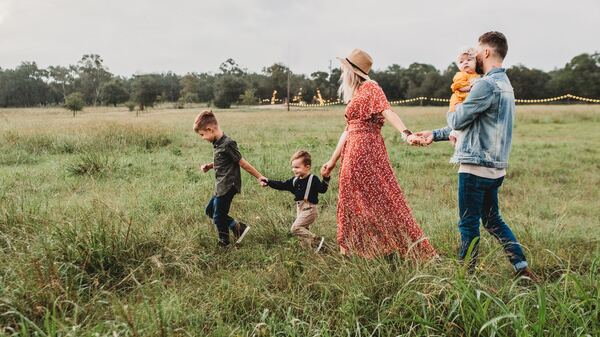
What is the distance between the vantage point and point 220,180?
4.59 m

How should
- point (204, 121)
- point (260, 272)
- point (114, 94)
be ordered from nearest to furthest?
1. point (260, 272)
2. point (204, 121)
3. point (114, 94)

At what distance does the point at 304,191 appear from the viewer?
4.54 meters

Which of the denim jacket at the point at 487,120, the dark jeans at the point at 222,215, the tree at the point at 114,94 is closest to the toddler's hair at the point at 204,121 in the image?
the dark jeans at the point at 222,215

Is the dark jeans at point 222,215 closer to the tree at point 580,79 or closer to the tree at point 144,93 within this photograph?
the tree at point 144,93

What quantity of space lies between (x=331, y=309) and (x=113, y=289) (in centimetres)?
179

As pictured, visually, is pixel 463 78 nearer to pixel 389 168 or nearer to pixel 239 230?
pixel 389 168

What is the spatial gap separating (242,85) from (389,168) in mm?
72102

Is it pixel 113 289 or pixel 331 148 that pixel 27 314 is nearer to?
pixel 113 289

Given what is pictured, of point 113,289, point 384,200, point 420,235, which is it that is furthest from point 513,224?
point 113,289

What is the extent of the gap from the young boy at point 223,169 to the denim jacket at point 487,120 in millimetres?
2053

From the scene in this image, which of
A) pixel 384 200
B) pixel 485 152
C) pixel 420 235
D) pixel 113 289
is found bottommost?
pixel 113 289

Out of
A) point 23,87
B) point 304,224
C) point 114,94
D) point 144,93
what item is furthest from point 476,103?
point 23,87

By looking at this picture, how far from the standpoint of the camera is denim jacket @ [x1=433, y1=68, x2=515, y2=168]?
3.33m

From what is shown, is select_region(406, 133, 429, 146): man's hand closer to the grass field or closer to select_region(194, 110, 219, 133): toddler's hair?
the grass field
